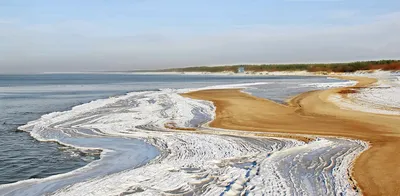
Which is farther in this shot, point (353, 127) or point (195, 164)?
point (353, 127)

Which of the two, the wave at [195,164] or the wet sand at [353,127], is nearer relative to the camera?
the wave at [195,164]

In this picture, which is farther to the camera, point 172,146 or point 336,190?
point 172,146

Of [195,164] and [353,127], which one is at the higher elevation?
[195,164]

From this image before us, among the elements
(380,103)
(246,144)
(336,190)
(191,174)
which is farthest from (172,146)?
(380,103)

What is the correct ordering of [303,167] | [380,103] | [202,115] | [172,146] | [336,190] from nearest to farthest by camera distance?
[336,190] < [303,167] < [172,146] < [202,115] < [380,103]

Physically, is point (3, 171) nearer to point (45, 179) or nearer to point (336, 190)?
point (45, 179)
